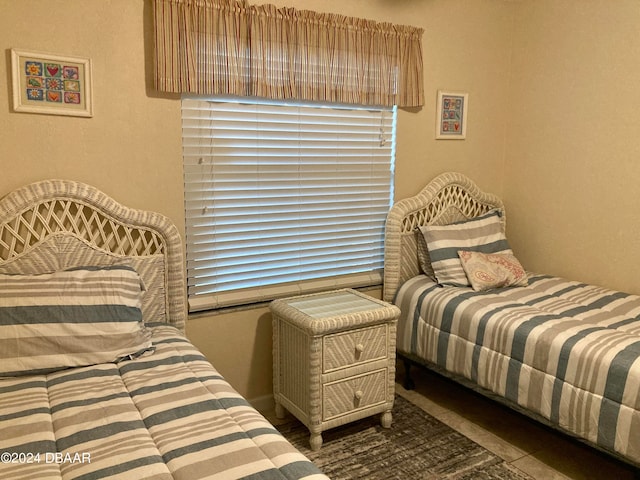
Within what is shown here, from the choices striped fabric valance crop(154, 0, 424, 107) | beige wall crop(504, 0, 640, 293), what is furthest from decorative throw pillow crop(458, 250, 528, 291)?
striped fabric valance crop(154, 0, 424, 107)

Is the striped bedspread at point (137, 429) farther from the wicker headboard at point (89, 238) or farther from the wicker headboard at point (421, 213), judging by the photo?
the wicker headboard at point (421, 213)

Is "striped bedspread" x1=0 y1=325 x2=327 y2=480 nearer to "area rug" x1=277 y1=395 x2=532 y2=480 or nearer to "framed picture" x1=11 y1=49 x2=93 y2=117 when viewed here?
"area rug" x1=277 y1=395 x2=532 y2=480

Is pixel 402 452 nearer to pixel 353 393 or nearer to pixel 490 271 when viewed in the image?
pixel 353 393

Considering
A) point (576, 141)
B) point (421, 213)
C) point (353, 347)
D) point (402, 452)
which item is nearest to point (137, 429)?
point (353, 347)

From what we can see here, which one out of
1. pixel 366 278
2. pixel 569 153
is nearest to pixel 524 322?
pixel 366 278

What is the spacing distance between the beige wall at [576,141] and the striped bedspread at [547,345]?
251mm

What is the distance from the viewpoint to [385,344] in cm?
262

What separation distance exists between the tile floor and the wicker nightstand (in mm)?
431

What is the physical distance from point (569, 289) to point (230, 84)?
7.23 feet

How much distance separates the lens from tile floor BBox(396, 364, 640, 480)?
2.31 m

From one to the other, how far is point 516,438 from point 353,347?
97 cm

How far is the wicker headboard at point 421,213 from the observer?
312cm

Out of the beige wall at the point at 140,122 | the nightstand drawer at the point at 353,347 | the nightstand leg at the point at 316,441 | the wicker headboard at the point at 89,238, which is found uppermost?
the beige wall at the point at 140,122

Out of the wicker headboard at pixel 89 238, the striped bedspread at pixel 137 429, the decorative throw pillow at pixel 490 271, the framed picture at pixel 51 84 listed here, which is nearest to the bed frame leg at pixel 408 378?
Result: the decorative throw pillow at pixel 490 271
